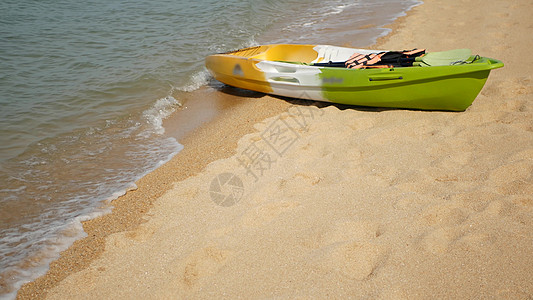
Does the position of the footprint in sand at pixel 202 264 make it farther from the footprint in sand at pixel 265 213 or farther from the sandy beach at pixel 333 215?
the footprint in sand at pixel 265 213

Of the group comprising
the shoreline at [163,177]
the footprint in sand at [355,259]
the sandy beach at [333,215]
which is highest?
the footprint in sand at [355,259]

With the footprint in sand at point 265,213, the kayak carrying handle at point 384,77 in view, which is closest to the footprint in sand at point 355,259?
the footprint in sand at point 265,213

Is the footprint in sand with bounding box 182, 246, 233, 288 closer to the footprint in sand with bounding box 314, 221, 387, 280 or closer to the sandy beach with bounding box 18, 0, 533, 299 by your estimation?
the sandy beach with bounding box 18, 0, 533, 299

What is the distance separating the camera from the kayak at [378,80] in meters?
4.86

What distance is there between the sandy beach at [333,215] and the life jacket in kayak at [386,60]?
0.63 meters

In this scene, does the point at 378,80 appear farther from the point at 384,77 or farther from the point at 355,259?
the point at 355,259

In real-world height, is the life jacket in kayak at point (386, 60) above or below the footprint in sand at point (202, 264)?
above

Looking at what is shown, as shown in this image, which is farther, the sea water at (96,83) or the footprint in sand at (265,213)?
the sea water at (96,83)

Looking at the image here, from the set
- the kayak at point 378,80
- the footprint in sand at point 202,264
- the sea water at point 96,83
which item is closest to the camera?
the footprint in sand at point 202,264

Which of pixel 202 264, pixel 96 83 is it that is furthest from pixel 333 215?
pixel 96 83

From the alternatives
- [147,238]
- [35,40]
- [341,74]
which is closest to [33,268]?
[147,238]

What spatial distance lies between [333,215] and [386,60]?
3064 millimetres

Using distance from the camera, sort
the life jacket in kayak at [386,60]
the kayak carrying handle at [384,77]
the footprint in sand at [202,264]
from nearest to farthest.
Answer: the footprint in sand at [202,264] < the kayak carrying handle at [384,77] < the life jacket in kayak at [386,60]

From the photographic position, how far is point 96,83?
787cm
